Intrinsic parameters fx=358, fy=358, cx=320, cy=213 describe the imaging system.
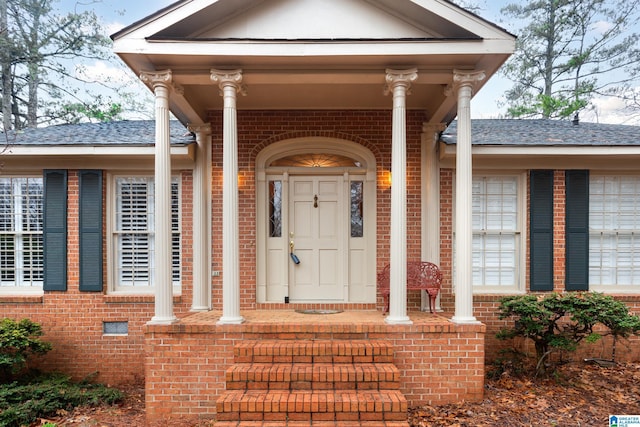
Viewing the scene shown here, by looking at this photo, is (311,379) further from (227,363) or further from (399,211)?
(399,211)

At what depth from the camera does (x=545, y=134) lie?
6055mm

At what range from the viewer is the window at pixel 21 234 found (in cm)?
567

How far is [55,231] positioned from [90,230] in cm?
53

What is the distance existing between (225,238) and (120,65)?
1210cm

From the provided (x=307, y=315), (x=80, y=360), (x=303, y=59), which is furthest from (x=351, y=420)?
(x=80, y=360)

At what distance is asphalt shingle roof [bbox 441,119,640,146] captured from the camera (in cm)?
539

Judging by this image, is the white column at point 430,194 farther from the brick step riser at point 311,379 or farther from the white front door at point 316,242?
the brick step riser at point 311,379

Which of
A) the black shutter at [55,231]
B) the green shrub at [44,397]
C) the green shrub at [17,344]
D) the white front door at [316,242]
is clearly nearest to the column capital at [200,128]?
the white front door at [316,242]

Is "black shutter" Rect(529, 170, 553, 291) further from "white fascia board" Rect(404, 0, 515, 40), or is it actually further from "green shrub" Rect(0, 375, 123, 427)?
"green shrub" Rect(0, 375, 123, 427)

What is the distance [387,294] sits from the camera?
4.79 meters

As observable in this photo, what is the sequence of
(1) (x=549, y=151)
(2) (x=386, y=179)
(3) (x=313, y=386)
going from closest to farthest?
1. (3) (x=313, y=386)
2. (1) (x=549, y=151)
3. (2) (x=386, y=179)

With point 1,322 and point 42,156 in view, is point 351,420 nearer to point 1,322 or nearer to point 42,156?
point 1,322

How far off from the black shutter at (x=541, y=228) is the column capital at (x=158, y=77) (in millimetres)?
5306

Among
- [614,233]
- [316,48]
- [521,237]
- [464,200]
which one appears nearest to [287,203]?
[316,48]
